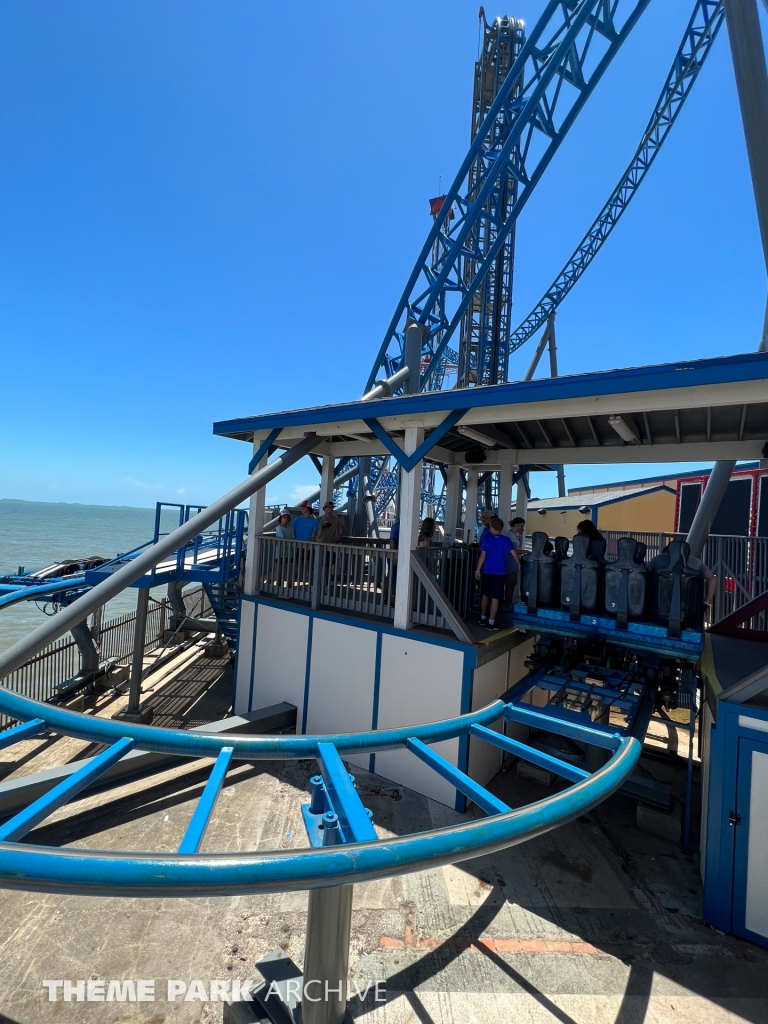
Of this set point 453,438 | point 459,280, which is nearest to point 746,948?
point 453,438

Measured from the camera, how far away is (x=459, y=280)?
1750 cm

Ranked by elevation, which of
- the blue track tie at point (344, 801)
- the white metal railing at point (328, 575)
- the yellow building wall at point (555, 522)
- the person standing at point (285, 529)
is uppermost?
the yellow building wall at point (555, 522)

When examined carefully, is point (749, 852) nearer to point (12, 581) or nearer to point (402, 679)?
point (402, 679)

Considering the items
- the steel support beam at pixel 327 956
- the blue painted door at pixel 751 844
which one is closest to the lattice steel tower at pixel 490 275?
the blue painted door at pixel 751 844

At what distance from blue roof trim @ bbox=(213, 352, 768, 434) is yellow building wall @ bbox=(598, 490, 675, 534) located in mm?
12813

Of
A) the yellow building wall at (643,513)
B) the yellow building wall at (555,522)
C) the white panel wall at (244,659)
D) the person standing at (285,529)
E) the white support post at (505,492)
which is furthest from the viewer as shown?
the yellow building wall at (555,522)

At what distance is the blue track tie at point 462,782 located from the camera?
247cm

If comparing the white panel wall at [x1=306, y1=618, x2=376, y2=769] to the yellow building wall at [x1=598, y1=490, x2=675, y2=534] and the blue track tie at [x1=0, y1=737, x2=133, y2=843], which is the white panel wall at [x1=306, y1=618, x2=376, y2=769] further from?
the yellow building wall at [x1=598, y1=490, x2=675, y2=534]

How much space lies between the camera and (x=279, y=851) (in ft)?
5.81

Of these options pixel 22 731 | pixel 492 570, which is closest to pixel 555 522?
pixel 492 570

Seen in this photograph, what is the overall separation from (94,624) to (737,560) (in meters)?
13.1

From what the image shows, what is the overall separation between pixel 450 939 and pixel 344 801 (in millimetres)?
2664

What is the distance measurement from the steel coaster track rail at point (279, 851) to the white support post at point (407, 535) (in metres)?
2.73

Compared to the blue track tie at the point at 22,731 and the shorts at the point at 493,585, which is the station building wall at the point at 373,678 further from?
the blue track tie at the point at 22,731
